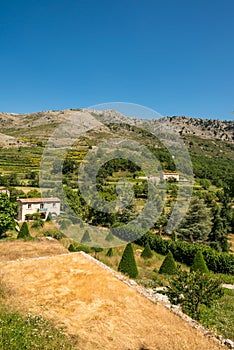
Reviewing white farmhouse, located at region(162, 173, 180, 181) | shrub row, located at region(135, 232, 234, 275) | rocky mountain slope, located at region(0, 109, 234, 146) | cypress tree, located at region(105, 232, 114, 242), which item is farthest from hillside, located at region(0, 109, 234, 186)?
shrub row, located at region(135, 232, 234, 275)

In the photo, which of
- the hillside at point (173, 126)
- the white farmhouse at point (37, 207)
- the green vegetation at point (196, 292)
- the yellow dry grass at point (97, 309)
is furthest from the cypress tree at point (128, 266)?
the hillside at point (173, 126)

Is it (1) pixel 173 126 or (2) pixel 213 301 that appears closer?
(2) pixel 213 301

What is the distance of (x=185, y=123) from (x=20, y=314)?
362ft

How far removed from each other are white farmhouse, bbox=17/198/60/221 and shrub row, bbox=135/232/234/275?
11162 millimetres

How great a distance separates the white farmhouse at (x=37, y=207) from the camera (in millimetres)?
27656

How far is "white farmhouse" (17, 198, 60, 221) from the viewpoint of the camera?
90.7 ft

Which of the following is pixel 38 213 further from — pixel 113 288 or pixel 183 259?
pixel 113 288

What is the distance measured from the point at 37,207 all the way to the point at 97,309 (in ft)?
77.1

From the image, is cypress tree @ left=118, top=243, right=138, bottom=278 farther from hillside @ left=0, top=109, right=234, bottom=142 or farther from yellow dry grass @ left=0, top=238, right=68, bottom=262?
hillside @ left=0, top=109, right=234, bottom=142

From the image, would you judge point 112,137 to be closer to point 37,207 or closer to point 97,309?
point 37,207

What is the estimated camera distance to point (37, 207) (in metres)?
28.6

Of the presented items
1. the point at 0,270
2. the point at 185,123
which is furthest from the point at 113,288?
the point at 185,123

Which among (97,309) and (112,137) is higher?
(112,137)

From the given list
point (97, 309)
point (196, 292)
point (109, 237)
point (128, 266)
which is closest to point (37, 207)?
point (109, 237)
